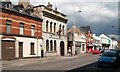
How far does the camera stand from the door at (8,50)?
3296 centimetres

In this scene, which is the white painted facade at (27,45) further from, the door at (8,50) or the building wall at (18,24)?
the building wall at (18,24)

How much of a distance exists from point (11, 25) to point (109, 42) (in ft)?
282

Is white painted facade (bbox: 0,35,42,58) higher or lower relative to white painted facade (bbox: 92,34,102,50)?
lower

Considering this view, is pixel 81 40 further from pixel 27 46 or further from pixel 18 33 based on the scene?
pixel 18 33

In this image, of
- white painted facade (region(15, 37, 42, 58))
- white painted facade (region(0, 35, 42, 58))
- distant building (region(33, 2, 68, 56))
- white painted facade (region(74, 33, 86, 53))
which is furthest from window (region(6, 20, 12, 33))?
white painted facade (region(74, 33, 86, 53))

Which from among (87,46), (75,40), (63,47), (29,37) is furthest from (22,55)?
(87,46)

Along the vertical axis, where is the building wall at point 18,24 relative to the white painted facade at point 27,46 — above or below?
above

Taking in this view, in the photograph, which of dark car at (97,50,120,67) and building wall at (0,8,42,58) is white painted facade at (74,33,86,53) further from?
dark car at (97,50,120,67)

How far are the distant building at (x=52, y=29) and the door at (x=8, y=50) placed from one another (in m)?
9.31

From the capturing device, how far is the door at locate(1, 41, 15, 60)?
108ft

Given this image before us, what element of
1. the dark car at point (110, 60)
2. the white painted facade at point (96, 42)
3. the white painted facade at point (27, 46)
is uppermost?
the white painted facade at point (96, 42)

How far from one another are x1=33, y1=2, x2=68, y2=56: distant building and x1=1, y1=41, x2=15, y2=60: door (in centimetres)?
931

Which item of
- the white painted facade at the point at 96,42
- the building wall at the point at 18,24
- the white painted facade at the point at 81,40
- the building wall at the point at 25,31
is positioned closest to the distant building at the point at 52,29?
the building wall at the point at 25,31

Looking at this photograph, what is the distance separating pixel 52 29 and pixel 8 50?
14218 millimetres
